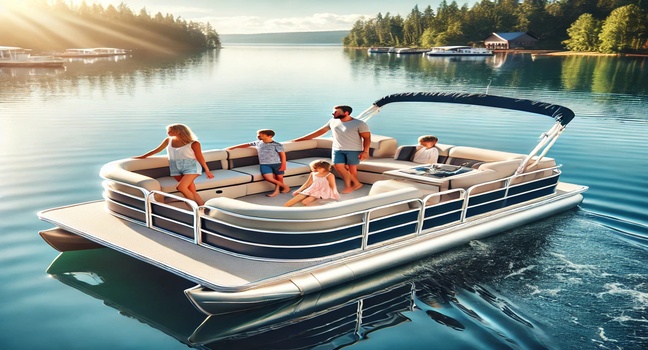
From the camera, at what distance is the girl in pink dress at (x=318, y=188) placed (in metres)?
6.59

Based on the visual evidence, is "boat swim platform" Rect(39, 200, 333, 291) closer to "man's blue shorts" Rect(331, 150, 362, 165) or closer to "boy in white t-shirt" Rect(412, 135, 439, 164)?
"man's blue shorts" Rect(331, 150, 362, 165)

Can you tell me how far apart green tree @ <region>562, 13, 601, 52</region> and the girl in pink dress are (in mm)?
77228

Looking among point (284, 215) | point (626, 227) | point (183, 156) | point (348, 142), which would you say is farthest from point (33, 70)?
point (626, 227)

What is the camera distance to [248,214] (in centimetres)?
495

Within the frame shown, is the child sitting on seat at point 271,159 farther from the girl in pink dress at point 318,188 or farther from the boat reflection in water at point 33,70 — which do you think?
the boat reflection in water at point 33,70

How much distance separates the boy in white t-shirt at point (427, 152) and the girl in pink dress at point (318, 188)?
242cm

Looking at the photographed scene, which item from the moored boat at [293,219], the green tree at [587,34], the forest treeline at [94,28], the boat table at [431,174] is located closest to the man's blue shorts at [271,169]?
the moored boat at [293,219]

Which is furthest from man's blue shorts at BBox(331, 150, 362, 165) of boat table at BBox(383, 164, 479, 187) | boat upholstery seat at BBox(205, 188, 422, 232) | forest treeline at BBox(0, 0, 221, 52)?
forest treeline at BBox(0, 0, 221, 52)

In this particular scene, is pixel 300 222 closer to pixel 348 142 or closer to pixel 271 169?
pixel 271 169

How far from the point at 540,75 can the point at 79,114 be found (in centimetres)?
3256

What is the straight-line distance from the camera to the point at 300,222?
5039mm

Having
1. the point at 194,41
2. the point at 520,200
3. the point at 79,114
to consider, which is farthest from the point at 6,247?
the point at 194,41

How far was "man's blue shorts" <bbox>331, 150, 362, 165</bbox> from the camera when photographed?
7547mm

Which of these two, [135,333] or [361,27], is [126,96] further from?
[361,27]
